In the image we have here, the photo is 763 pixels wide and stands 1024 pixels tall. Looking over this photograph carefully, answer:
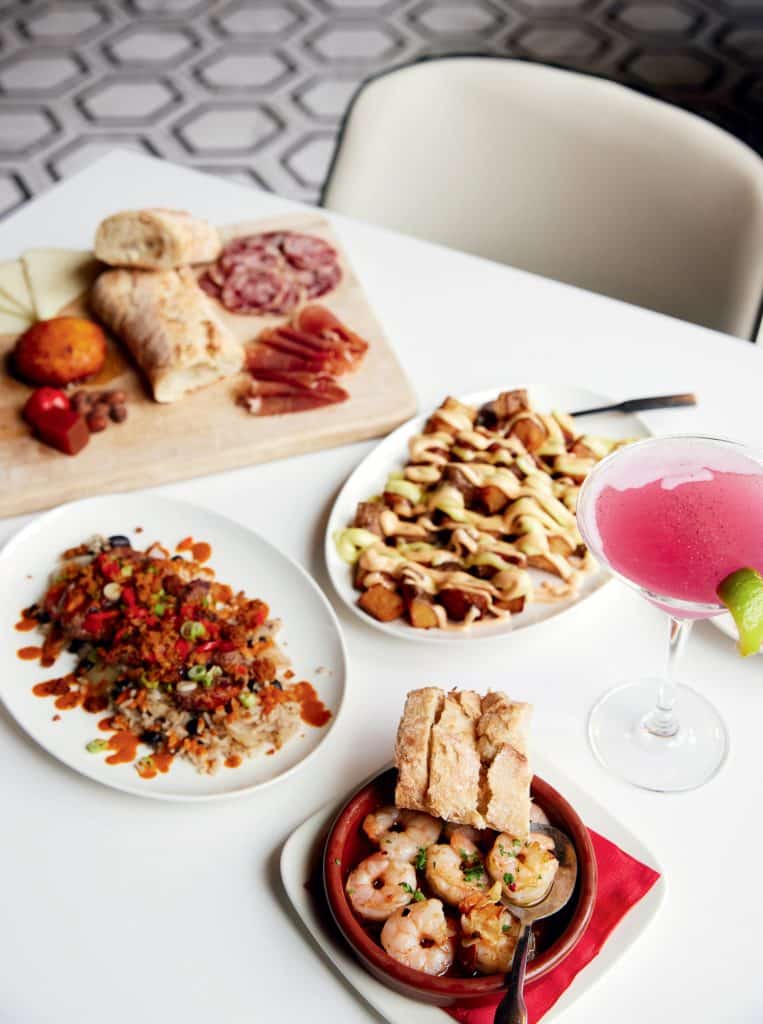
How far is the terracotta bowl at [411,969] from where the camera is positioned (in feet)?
3.52

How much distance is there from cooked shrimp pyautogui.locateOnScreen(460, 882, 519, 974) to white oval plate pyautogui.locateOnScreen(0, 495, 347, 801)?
30 centimetres

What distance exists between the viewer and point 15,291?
6.78 feet

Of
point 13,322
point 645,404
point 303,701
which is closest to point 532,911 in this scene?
point 303,701

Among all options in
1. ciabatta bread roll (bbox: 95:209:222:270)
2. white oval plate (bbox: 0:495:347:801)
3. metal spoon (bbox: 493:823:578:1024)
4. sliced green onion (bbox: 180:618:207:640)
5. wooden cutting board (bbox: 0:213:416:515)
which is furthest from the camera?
ciabatta bread roll (bbox: 95:209:222:270)

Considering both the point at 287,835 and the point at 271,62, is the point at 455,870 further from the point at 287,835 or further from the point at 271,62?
the point at 271,62

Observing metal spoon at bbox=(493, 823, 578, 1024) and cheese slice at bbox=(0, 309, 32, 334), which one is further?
cheese slice at bbox=(0, 309, 32, 334)

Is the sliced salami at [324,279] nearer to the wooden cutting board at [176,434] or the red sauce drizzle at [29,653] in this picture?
the wooden cutting board at [176,434]

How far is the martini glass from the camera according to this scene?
117 centimetres

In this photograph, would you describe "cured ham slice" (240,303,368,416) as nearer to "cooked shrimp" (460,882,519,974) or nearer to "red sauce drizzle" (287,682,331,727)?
"red sauce drizzle" (287,682,331,727)

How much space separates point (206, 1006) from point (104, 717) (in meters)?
0.40

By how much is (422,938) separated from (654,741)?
1.43 ft

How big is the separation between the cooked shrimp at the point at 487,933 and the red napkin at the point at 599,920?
3cm

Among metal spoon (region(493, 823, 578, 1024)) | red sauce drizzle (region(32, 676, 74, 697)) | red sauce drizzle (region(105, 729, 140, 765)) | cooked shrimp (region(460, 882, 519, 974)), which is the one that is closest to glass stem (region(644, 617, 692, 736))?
metal spoon (region(493, 823, 578, 1024))

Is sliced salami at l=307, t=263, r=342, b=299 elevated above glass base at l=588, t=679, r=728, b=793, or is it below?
above
